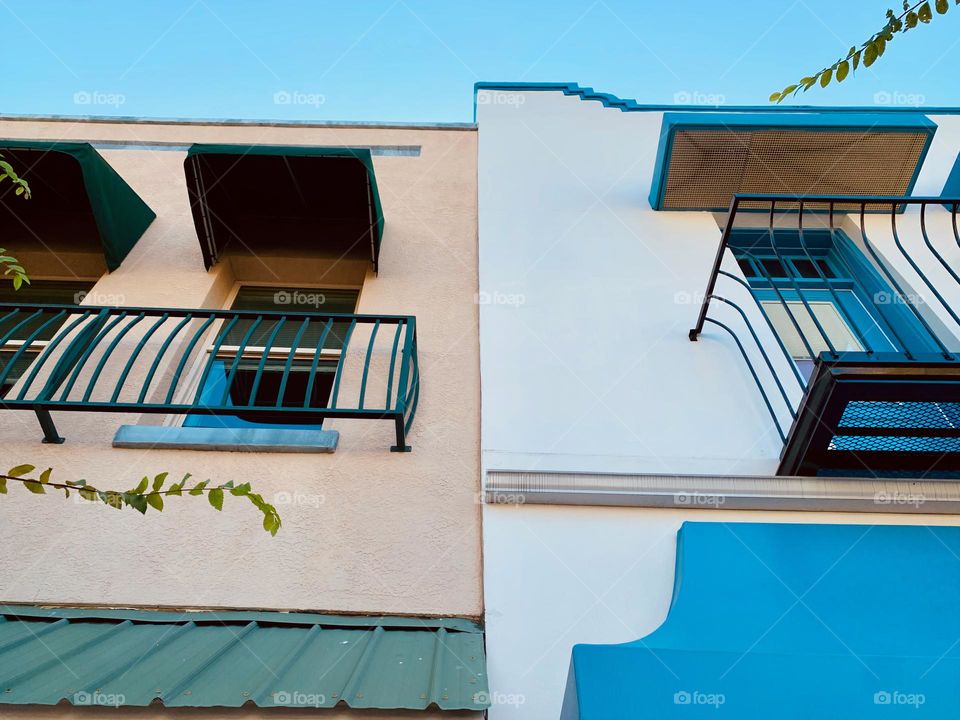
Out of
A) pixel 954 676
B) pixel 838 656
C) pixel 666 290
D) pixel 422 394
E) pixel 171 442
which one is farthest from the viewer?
pixel 666 290

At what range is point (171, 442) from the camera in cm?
439

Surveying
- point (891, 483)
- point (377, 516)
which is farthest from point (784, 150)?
point (377, 516)

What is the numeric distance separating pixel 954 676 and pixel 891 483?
1966mm

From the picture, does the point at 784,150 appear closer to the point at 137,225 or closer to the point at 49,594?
the point at 137,225

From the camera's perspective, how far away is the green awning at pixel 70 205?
233 inches

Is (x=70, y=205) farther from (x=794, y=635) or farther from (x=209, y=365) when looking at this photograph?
(x=794, y=635)
